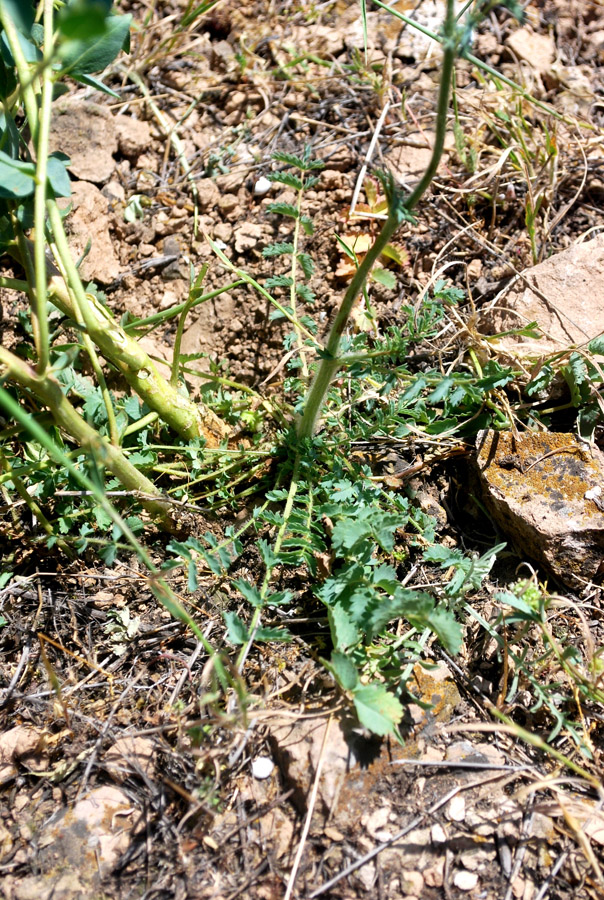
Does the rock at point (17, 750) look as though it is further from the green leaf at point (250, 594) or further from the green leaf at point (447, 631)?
the green leaf at point (447, 631)

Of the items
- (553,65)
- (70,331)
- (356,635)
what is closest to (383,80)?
(553,65)

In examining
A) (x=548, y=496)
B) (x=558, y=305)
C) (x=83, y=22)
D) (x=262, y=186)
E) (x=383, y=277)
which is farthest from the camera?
(x=262, y=186)

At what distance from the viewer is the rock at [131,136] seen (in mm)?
2537

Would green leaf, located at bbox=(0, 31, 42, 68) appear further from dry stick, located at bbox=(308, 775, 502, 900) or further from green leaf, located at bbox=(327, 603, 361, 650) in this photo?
dry stick, located at bbox=(308, 775, 502, 900)

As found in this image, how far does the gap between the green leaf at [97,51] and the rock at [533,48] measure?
73.9 inches

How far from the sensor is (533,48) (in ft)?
9.02

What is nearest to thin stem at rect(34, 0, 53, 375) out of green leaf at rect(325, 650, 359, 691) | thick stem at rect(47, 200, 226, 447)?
thick stem at rect(47, 200, 226, 447)

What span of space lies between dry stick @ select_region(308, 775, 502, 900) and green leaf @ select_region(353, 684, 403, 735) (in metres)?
0.22

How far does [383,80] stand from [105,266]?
1315mm

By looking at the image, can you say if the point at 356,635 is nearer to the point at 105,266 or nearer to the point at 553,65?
the point at 105,266

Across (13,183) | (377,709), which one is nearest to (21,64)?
(13,183)

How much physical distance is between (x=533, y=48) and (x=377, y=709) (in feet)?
8.99

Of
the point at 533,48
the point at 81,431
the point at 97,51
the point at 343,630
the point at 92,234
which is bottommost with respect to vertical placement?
the point at 343,630

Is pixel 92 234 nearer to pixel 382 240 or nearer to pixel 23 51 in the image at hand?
pixel 23 51
